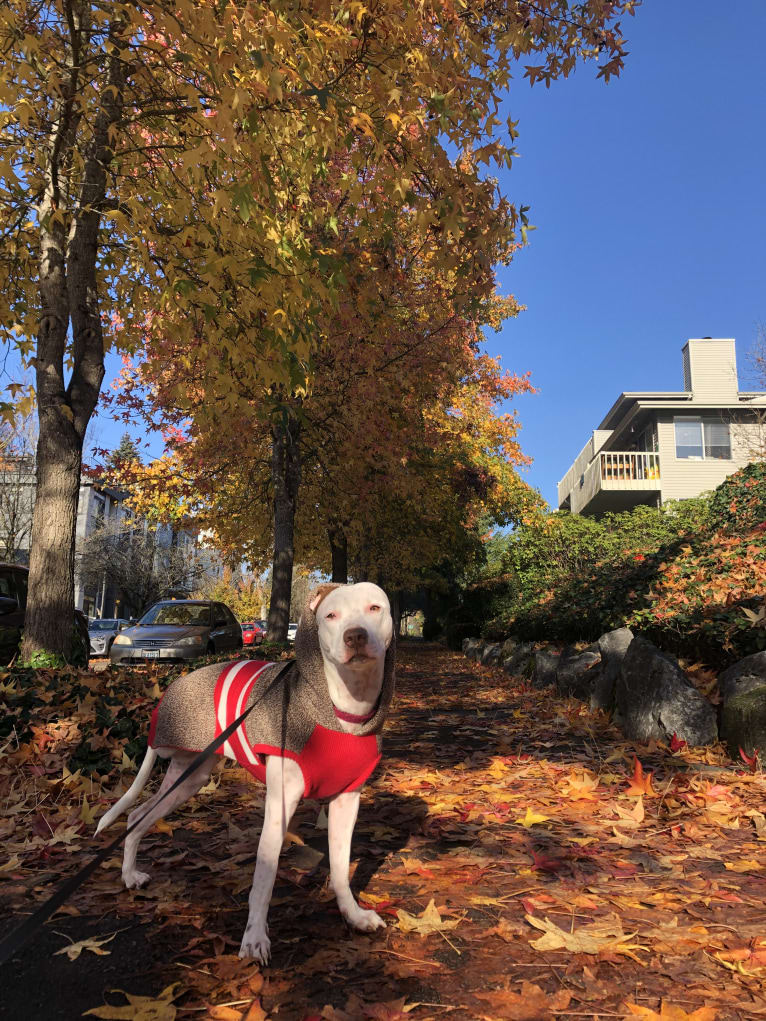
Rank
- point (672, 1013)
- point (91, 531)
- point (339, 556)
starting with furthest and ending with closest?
point (91, 531)
point (339, 556)
point (672, 1013)

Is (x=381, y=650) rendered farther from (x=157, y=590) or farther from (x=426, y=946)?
(x=157, y=590)

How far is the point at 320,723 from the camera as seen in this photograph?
243cm

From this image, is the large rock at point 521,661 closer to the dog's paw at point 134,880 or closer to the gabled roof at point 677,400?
the dog's paw at point 134,880

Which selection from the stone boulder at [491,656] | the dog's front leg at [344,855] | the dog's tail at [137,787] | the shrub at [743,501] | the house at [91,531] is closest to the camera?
the dog's front leg at [344,855]

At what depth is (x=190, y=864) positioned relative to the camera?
345cm

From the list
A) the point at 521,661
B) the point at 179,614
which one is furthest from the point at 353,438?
the point at 179,614

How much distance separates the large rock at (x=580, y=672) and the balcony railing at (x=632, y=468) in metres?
21.5

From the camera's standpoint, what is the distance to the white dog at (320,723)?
234 centimetres

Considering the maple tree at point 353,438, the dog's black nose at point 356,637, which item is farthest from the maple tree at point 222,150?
the dog's black nose at point 356,637

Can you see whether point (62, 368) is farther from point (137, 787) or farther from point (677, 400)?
point (677, 400)

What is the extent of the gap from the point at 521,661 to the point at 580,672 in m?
Answer: 3.67

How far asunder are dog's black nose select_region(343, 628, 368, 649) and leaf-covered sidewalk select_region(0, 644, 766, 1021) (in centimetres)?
108

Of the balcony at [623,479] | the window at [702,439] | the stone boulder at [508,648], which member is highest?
the window at [702,439]

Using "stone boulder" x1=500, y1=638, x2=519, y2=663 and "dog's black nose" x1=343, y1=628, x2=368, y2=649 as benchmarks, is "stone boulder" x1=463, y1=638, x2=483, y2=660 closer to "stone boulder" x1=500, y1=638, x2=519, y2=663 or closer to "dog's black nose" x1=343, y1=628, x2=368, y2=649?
"stone boulder" x1=500, y1=638, x2=519, y2=663
